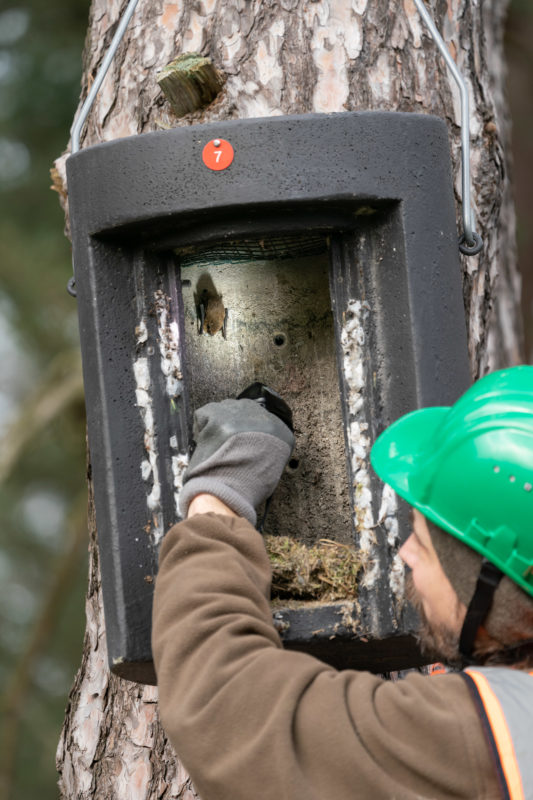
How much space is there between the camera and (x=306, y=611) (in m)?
1.52

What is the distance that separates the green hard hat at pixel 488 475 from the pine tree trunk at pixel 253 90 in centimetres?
68

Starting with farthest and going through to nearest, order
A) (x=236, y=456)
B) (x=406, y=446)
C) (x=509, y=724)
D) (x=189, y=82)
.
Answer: (x=189, y=82), (x=236, y=456), (x=406, y=446), (x=509, y=724)

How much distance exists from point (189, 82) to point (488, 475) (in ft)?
3.02

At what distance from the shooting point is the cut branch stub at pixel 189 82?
5.65 ft

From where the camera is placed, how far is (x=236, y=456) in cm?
153

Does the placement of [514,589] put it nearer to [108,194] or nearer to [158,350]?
[158,350]

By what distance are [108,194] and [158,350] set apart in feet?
0.88

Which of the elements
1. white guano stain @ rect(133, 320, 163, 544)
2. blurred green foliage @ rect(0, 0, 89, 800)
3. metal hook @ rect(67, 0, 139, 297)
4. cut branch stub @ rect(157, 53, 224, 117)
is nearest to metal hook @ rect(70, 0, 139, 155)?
metal hook @ rect(67, 0, 139, 297)

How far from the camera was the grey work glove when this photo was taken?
152 centimetres

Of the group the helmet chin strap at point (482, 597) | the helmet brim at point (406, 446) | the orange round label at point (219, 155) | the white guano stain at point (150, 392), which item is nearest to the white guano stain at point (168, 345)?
the white guano stain at point (150, 392)

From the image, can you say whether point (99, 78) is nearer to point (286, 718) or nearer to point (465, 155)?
point (465, 155)

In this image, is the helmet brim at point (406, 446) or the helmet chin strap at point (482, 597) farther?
the helmet brim at point (406, 446)

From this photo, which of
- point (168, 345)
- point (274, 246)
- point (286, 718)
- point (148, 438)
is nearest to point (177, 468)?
point (148, 438)

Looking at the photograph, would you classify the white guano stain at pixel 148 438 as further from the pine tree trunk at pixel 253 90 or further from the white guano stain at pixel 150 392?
the pine tree trunk at pixel 253 90
